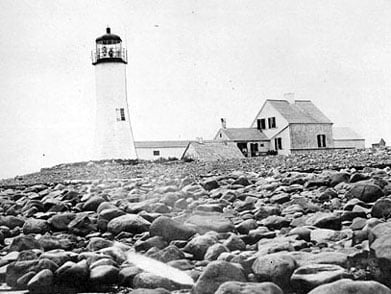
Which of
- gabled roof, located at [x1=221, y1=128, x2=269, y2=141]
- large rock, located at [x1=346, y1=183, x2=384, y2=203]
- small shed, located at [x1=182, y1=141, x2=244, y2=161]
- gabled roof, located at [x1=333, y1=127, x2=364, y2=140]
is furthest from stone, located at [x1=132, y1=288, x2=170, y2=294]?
gabled roof, located at [x1=333, y1=127, x2=364, y2=140]

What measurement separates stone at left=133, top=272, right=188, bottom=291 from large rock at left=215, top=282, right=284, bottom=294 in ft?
1.82

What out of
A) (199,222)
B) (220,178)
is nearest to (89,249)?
(199,222)

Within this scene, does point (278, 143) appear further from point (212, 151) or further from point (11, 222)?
point (11, 222)

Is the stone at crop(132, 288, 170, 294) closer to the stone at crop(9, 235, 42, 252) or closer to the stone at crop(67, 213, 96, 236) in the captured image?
the stone at crop(9, 235, 42, 252)

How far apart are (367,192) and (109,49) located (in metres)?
28.0

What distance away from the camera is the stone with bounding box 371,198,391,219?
4.67m

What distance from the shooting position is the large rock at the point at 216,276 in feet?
10.4

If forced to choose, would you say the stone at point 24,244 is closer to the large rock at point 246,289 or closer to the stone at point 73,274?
the stone at point 73,274

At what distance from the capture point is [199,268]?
3.80 metres

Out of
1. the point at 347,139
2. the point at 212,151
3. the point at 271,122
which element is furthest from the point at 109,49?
the point at 347,139

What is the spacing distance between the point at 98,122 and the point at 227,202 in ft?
83.2

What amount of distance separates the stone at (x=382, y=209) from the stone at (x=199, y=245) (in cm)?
145

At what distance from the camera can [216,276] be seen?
10.6 feet

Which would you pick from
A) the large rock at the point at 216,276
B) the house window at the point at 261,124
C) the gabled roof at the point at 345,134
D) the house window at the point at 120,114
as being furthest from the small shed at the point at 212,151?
the large rock at the point at 216,276
